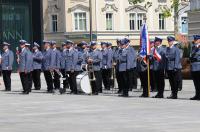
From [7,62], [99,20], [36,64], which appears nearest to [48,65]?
[36,64]

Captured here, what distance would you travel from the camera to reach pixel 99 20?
248 feet

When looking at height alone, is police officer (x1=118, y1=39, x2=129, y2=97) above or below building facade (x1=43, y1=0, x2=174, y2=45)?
below

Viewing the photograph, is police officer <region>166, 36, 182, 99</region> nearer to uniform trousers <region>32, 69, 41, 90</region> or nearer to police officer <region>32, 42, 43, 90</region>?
police officer <region>32, 42, 43, 90</region>

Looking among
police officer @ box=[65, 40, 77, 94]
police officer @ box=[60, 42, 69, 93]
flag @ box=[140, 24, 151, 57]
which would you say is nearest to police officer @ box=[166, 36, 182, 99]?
flag @ box=[140, 24, 151, 57]

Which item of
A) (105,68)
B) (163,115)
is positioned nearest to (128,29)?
(105,68)

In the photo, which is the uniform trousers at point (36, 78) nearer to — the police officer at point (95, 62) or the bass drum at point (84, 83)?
the bass drum at point (84, 83)

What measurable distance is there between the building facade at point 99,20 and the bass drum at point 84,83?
4857 centimetres

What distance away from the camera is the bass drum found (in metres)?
25.6

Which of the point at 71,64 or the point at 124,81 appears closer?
the point at 124,81

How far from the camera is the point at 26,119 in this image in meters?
16.5

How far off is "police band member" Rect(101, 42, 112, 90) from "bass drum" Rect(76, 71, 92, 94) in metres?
2.68

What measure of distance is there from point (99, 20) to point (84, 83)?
50107mm

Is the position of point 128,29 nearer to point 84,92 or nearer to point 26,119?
point 84,92

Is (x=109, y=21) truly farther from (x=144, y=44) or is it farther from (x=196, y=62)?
(x=196, y=62)
